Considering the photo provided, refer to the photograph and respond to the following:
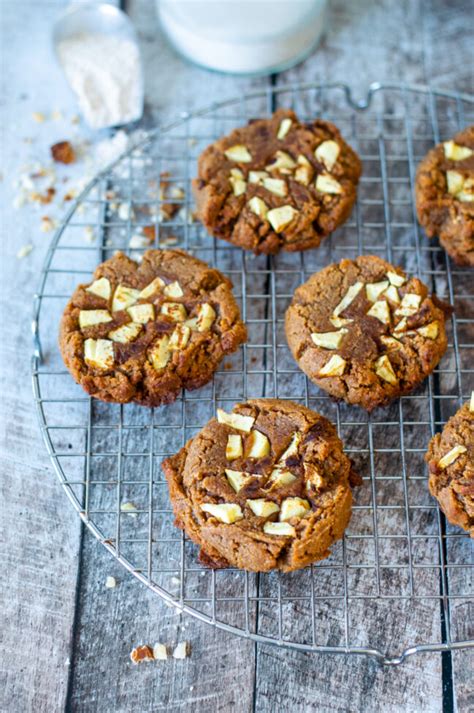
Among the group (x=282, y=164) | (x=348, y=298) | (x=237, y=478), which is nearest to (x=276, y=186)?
(x=282, y=164)

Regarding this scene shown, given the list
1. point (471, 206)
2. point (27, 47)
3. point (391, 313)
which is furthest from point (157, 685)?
point (27, 47)

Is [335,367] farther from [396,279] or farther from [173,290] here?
[173,290]

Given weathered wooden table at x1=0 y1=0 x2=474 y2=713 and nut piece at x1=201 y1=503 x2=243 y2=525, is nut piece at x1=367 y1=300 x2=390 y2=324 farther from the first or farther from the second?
weathered wooden table at x1=0 y1=0 x2=474 y2=713

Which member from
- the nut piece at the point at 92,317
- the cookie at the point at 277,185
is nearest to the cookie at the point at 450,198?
the cookie at the point at 277,185

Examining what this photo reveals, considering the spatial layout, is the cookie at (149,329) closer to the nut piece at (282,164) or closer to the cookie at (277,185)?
the cookie at (277,185)

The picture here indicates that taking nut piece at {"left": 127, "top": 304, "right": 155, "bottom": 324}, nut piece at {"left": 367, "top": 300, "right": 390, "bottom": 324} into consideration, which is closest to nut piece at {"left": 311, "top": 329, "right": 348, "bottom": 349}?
nut piece at {"left": 367, "top": 300, "right": 390, "bottom": 324}

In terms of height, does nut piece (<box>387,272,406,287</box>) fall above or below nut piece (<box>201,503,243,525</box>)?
above
